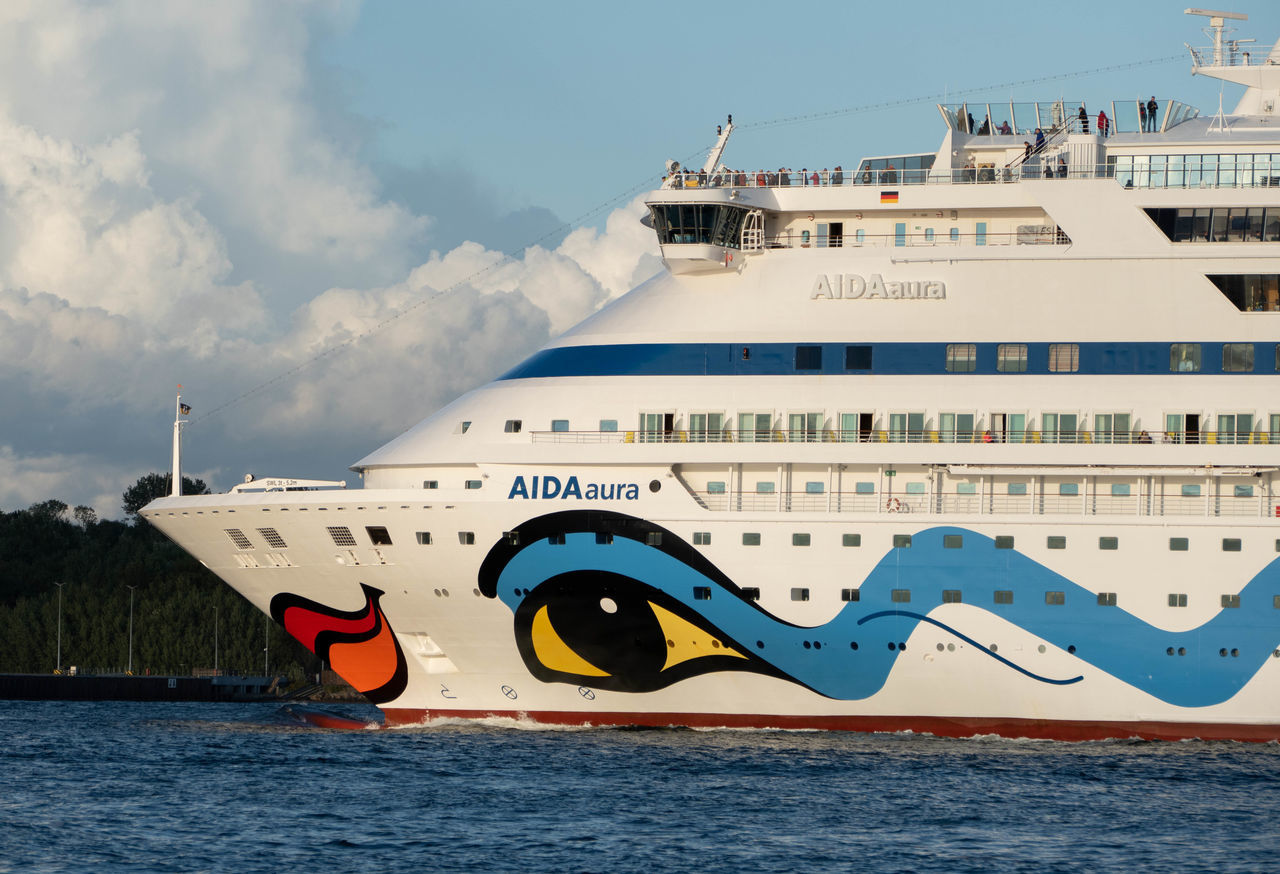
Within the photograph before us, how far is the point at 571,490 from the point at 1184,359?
12.9 metres

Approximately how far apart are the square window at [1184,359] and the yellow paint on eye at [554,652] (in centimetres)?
1327

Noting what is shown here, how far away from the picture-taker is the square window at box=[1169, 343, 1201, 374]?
3234 cm

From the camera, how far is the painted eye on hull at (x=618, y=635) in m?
31.0

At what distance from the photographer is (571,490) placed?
31.7 m

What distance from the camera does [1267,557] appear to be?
3039cm

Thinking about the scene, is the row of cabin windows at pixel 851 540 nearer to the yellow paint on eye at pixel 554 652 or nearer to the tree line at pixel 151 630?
the yellow paint on eye at pixel 554 652

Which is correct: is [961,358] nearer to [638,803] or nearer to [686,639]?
[686,639]

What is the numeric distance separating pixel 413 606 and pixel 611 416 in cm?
565

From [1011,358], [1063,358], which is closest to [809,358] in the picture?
[1011,358]

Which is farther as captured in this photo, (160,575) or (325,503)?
(160,575)

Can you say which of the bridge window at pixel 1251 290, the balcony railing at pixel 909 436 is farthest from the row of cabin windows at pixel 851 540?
the bridge window at pixel 1251 290

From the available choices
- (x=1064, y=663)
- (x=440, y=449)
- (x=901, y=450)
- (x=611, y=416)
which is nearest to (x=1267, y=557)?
(x=1064, y=663)

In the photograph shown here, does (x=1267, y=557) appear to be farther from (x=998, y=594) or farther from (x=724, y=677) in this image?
(x=724, y=677)

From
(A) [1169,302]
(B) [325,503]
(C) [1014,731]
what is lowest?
(C) [1014,731]
